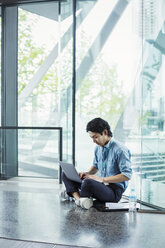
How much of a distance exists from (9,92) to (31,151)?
1031mm

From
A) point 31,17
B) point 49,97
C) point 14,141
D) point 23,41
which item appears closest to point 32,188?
point 14,141

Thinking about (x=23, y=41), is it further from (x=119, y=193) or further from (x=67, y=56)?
(x=119, y=193)

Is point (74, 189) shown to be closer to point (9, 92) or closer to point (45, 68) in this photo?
point (45, 68)

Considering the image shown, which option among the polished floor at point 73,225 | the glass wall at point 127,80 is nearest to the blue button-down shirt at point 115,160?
the glass wall at point 127,80

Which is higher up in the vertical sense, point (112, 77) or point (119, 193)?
point (112, 77)

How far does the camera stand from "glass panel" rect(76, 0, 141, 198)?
4.37 metres

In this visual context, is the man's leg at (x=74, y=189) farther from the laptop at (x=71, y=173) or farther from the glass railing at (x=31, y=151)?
the glass railing at (x=31, y=151)

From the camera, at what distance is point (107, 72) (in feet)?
15.3

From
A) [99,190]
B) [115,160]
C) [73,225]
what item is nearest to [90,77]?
[115,160]

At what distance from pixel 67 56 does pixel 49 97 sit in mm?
681

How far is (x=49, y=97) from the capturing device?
520 cm

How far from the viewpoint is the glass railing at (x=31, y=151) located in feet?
16.8

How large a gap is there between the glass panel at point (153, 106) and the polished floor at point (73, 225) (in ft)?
1.10

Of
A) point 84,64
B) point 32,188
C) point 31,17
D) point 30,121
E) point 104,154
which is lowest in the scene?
point 32,188
